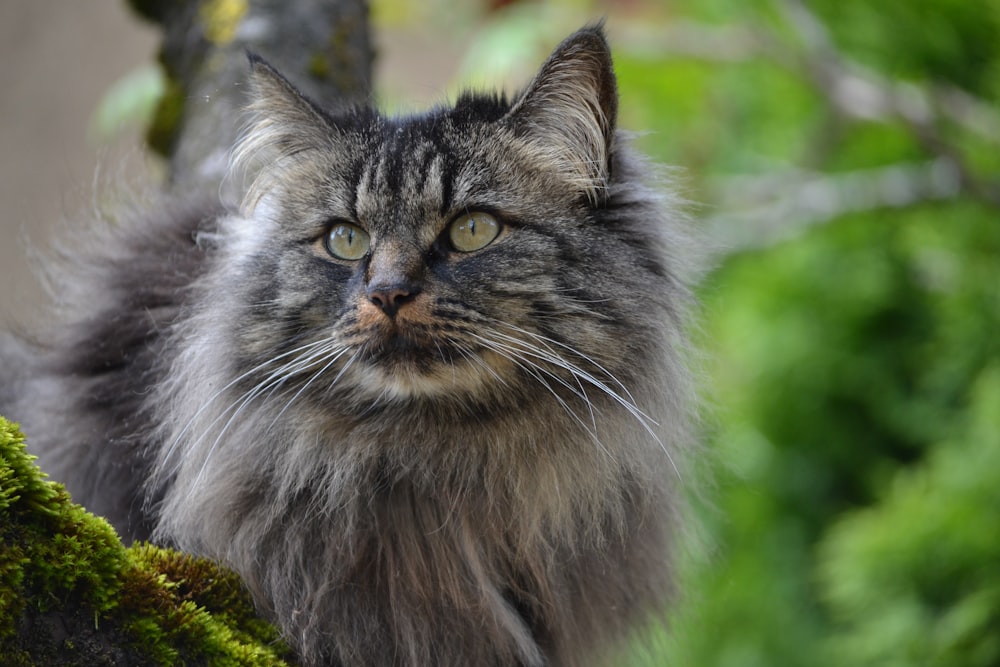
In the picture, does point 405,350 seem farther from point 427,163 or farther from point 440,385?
point 427,163

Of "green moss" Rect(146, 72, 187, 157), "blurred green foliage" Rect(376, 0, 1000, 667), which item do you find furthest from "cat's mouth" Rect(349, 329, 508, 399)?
"blurred green foliage" Rect(376, 0, 1000, 667)

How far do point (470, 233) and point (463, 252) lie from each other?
46 mm

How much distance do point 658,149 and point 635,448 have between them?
137 inches

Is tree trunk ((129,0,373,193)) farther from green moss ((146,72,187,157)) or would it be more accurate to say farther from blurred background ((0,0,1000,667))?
blurred background ((0,0,1000,667))

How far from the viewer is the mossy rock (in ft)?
4.57

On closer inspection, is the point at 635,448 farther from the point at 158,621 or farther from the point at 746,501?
the point at 746,501

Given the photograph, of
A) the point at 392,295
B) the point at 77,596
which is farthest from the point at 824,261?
the point at 77,596

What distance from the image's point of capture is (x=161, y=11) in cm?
346

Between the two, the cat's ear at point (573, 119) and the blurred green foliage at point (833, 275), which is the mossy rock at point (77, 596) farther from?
the blurred green foliage at point (833, 275)

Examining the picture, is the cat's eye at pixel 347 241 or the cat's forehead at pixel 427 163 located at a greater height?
the cat's forehead at pixel 427 163

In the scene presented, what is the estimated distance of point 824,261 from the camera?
4.85 meters

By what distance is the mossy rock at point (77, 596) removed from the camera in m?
1.39

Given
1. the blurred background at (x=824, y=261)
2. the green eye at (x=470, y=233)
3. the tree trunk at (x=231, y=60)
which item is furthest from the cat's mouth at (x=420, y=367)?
the blurred background at (x=824, y=261)

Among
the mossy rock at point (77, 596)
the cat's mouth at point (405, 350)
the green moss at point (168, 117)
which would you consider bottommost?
the mossy rock at point (77, 596)
